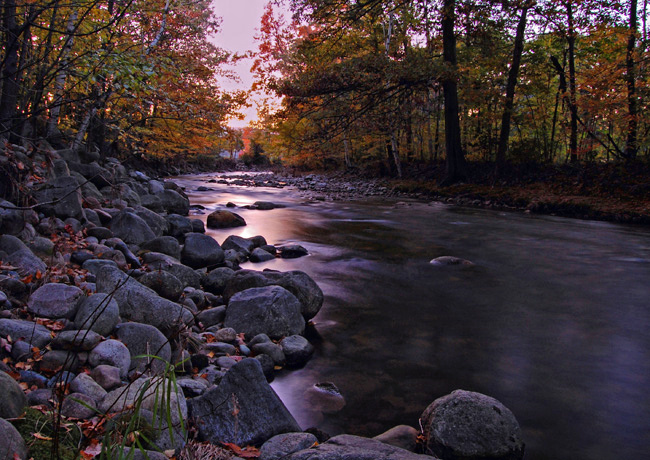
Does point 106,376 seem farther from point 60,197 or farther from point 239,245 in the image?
point 239,245

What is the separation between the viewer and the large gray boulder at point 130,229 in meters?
6.94

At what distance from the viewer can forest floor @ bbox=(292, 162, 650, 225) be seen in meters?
12.4

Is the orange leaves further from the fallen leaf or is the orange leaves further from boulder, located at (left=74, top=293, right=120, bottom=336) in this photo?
boulder, located at (left=74, top=293, right=120, bottom=336)

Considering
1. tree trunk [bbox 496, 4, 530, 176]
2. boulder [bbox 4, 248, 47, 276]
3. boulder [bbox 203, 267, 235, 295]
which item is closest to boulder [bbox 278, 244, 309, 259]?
boulder [bbox 203, 267, 235, 295]

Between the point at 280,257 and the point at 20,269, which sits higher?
the point at 20,269

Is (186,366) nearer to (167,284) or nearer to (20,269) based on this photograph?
(167,284)

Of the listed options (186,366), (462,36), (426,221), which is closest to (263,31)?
(462,36)

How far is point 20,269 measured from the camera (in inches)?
162

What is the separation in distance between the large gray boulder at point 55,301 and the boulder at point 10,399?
155cm

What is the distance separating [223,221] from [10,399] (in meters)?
9.41

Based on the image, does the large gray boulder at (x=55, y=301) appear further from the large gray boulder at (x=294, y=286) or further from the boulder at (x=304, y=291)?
the boulder at (x=304, y=291)

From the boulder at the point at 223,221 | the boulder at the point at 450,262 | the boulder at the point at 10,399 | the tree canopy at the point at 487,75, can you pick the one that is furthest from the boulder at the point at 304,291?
the tree canopy at the point at 487,75

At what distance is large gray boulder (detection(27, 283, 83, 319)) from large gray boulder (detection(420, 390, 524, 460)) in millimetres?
2984

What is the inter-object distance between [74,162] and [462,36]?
14339 mm
